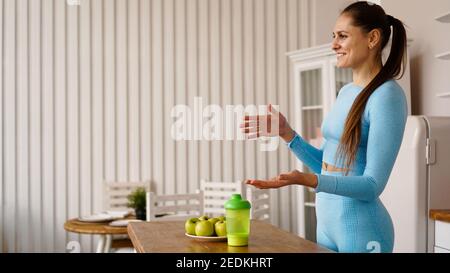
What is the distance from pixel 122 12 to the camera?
7.52 feet

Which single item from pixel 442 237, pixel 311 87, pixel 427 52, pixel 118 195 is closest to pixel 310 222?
pixel 311 87

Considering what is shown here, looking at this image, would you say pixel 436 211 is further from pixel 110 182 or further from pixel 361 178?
pixel 110 182

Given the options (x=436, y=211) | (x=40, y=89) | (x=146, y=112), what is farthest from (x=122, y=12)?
(x=436, y=211)

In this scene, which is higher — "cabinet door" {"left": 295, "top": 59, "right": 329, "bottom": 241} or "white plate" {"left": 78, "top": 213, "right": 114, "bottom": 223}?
"cabinet door" {"left": 295, "top": 59, "right": 329, "bottom": 241}

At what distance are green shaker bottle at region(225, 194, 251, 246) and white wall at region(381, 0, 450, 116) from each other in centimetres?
57

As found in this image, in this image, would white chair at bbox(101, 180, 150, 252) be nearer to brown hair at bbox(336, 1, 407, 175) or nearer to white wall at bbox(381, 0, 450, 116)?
white wall at bbox(381, 0, 450, 116)

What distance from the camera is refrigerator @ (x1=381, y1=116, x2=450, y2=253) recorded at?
1797 millimetres

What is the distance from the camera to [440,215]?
68.4 inches

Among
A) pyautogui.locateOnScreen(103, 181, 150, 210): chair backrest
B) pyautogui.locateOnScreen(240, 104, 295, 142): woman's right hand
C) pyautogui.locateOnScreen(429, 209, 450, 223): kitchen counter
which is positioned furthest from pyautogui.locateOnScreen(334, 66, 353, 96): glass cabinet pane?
pyautogui.locateOnScreen(240, 104, 295, 142): woman's right hand

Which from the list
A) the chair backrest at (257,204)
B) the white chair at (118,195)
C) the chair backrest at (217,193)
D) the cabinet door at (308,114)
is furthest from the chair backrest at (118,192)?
the cabinet door at (308,114)

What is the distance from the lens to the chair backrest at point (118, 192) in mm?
2768

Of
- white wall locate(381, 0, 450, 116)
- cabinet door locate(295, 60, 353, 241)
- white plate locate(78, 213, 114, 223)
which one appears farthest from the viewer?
cabinet door locate(295, 60, 353, 241)

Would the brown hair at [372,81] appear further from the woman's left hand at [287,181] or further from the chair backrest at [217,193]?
the chair backrest at [217,193]

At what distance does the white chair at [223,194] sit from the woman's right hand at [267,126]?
150 centimetres
